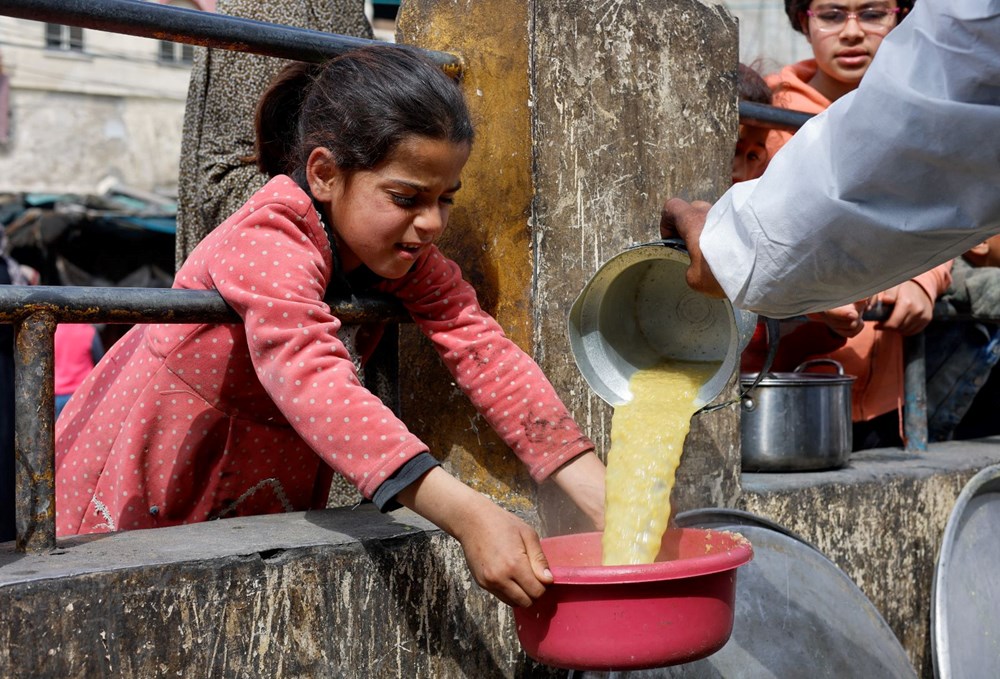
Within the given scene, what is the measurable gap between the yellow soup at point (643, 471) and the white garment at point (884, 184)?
330 mm

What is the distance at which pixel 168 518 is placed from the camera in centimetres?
230

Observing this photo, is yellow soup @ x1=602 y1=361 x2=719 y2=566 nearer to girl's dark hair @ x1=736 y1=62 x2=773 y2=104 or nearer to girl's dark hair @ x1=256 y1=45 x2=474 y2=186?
girl's dark hair @ x1=256 y1=45 x2=474 y2=186

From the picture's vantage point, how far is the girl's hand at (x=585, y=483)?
6.93 feet

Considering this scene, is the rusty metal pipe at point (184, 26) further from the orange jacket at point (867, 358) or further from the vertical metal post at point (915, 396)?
the vertical metal post at point (915, 396)

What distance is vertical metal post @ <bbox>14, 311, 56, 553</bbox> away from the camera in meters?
1.75

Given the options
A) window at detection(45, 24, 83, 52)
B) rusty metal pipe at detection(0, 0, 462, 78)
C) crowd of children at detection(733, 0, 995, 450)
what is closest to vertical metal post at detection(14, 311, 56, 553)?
rusty metal pipe at detection(0, 0, 462, 78)

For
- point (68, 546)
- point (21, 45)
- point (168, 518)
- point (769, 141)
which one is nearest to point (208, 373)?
point (168, 518)

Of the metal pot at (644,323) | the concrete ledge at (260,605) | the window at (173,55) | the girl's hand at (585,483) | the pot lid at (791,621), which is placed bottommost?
the window at (173,55)

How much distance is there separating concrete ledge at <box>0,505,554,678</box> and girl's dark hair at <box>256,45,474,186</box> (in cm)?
71

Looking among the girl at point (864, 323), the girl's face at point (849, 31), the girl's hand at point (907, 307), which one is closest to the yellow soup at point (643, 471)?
the girl's hand at point (907, 307)

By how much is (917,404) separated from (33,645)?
272 centimetres

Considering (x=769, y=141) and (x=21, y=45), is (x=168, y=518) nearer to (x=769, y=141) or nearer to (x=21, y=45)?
(x=769, y=141)

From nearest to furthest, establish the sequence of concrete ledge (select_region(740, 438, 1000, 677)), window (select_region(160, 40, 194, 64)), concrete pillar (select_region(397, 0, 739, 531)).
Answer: concrete pillar (select_region(397, 0, 739, 531)) < concrete ledge (select_region(740, 438, 1000, 677)) < window (select_region(160, 40, 194, 64))

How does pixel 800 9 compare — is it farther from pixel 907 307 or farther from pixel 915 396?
pixel 915 396
